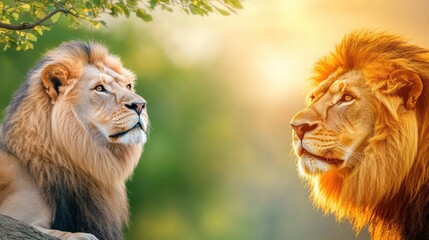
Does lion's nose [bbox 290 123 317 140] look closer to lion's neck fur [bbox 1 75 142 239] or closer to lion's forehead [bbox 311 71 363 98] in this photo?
lion's forehead [bbox 311 71 363 98]

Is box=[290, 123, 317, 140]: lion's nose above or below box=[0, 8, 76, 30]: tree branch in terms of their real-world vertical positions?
above

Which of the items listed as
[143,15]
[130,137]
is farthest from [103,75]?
[143,15]

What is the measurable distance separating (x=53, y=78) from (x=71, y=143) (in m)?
0.31

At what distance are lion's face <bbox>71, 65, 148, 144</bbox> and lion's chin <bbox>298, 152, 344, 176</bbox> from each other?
757mm

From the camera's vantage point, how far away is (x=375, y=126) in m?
3.36

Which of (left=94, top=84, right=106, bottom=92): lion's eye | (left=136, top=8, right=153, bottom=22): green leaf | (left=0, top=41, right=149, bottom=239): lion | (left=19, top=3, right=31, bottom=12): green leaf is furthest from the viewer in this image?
(left=19, top=3, right=31, bottom=12): green leaf

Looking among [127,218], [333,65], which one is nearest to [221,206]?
[127,218]

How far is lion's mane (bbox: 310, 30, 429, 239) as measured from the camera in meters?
3.34

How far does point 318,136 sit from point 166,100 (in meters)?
5.53

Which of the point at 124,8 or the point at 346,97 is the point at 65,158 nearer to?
the point at 124,8

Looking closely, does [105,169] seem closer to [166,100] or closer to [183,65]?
[166,100]

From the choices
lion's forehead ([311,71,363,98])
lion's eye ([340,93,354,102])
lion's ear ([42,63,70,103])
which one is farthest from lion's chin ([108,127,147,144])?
lion's eye ([340,93,354,102])

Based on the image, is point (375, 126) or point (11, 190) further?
point (11, 190)

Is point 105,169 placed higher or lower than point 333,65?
lower
